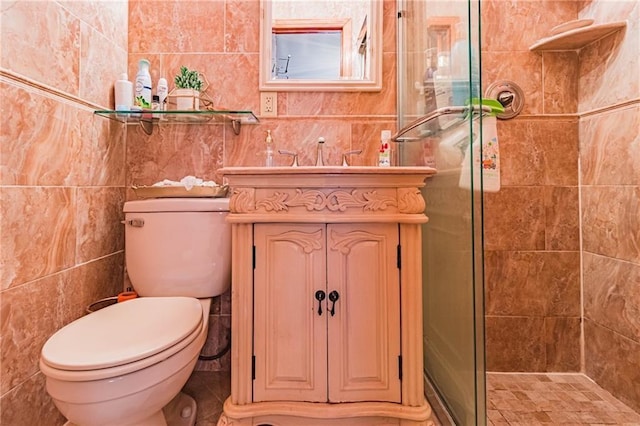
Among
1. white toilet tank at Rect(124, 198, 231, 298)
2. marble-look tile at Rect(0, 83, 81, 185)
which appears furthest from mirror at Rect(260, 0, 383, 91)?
marble-look tile at Rect(0, 83, 81, 185)

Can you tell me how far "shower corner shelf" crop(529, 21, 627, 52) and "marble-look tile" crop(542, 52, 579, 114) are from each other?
0.03m

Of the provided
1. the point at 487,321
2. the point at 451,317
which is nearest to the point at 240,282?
the point at 451,317

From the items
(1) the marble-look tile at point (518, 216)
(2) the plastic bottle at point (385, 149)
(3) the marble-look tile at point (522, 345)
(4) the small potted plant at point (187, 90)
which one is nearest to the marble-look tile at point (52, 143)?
(4) the small potted plant at point (187, 90)

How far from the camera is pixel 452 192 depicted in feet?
2.99

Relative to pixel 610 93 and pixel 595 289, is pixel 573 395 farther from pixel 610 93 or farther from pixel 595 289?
pixel 610 93

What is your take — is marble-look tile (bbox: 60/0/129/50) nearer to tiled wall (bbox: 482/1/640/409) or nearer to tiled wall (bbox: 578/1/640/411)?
tiled wall (bbox: 482/1/640/409)

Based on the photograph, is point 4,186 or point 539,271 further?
point 539,271

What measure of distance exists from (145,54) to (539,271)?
203cm

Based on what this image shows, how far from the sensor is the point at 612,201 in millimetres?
1269

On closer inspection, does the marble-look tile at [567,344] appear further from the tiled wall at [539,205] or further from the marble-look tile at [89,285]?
the marble-look tile at [89,285]

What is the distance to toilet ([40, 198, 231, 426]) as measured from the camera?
688 millimetres

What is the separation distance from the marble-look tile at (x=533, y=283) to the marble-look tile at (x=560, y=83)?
665 mm

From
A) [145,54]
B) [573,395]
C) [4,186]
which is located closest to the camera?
[4,186]

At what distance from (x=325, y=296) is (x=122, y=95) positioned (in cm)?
114
